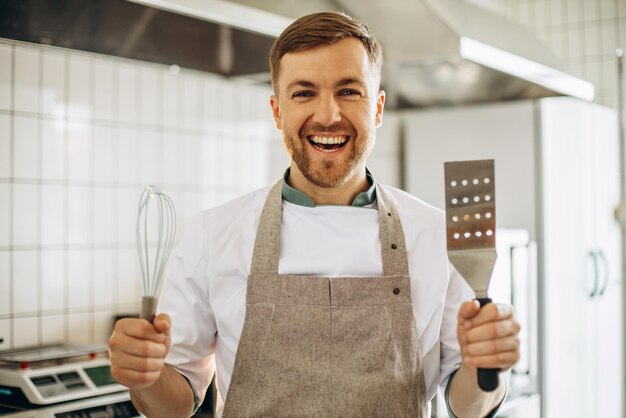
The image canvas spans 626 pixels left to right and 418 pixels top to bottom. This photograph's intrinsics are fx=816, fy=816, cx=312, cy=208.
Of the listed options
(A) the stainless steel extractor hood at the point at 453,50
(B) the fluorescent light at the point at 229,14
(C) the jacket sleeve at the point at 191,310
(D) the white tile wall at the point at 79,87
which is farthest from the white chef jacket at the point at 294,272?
(D) the white tile wall at the point at 79,87

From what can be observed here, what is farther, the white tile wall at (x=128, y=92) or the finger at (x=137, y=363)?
the white tile wall at (x=128, y=92)

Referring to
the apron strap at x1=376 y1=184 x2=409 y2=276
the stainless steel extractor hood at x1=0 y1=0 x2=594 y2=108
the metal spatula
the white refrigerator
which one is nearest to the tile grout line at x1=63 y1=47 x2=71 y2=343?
the stainless steel extractor hood at x1=0 y1=0 x2=594 y2=108

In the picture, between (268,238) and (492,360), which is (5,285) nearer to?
(268,238)

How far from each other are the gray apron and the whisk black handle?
0.99 ft

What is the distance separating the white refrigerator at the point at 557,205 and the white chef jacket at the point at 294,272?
1.88 meters

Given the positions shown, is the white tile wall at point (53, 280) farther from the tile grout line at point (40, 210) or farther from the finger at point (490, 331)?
the finger at point (490, 331)

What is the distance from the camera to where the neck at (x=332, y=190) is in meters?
1.48

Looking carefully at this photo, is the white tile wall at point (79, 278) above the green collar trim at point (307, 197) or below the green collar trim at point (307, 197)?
below

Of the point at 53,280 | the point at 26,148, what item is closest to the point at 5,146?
the point at 26,148

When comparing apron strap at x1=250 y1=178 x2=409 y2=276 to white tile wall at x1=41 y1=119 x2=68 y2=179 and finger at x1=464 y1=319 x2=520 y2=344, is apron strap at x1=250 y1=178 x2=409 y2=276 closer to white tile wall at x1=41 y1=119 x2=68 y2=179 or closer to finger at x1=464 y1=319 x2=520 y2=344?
finger at x1=464 y1=319 x2=520 y2=344

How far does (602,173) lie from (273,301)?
2615mm

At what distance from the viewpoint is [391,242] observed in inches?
57.4

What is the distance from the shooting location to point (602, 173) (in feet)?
11.9

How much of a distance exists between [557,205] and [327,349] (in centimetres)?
225
